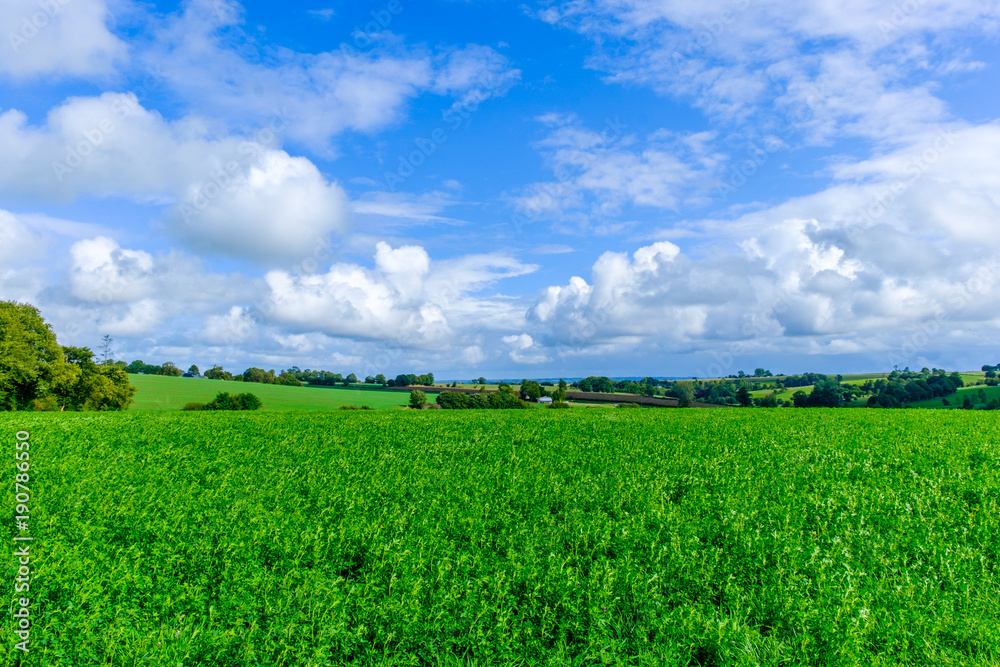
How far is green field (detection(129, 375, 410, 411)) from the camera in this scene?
70.6 m

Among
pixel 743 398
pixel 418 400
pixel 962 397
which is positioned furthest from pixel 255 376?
pixel 962 397

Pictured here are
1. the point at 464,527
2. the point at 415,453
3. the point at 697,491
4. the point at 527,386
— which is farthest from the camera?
the point at 527,386

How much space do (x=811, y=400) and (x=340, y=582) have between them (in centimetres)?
8020

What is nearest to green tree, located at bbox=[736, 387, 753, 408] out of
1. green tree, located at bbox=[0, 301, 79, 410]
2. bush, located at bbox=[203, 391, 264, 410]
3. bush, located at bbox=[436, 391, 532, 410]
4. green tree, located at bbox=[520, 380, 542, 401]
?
green tree, located at bbox=[520, 380, 542, 401]

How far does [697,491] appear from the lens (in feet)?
35.6

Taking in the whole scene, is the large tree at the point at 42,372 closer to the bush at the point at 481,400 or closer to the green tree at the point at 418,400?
the green tree at the point at 418,400

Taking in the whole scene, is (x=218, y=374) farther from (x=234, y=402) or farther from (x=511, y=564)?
(x=511, y=564)

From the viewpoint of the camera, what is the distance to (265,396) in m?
79.3

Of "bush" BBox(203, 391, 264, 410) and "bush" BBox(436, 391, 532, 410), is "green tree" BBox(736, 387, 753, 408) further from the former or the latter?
"bush" BBox(203, 391, 264, 410)

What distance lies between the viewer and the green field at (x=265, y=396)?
7056 centimetres

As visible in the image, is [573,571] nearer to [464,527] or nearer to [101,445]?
[464,527]

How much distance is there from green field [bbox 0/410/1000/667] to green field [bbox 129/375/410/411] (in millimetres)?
59895

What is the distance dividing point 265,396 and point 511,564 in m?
82.2

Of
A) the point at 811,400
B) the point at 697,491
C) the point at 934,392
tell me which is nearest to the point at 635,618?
the point at 697,491
